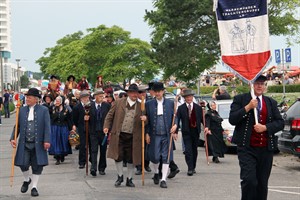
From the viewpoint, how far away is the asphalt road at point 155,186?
1058 cm

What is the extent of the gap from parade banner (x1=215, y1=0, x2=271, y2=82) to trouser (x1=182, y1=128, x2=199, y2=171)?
5345 mm

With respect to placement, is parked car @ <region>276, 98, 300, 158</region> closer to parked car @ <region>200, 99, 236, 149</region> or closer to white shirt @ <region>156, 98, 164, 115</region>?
parked car @ <region>200, 99, 236, 149</region>

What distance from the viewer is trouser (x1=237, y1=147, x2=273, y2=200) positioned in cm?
763

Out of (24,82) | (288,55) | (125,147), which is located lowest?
(125,147)

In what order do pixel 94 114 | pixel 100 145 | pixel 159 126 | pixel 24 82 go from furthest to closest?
1. pixel 24 82
2. pixel 94 114
3. pixel 100 145
4. pixel 159 126

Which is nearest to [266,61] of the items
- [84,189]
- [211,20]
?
[84,189]

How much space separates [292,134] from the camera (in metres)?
13.9

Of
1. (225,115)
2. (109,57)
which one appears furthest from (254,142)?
(109,57)

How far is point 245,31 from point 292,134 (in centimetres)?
629

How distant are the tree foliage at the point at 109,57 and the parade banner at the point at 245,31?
Answer: 6060 cm

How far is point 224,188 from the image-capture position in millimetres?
11312

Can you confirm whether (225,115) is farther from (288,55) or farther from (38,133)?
(38,133)

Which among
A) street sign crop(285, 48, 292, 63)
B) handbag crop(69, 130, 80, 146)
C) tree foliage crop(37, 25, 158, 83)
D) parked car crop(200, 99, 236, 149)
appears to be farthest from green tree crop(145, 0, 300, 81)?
handbag crop(69, 130, 80, 146)

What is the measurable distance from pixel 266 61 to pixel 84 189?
15.2ft
